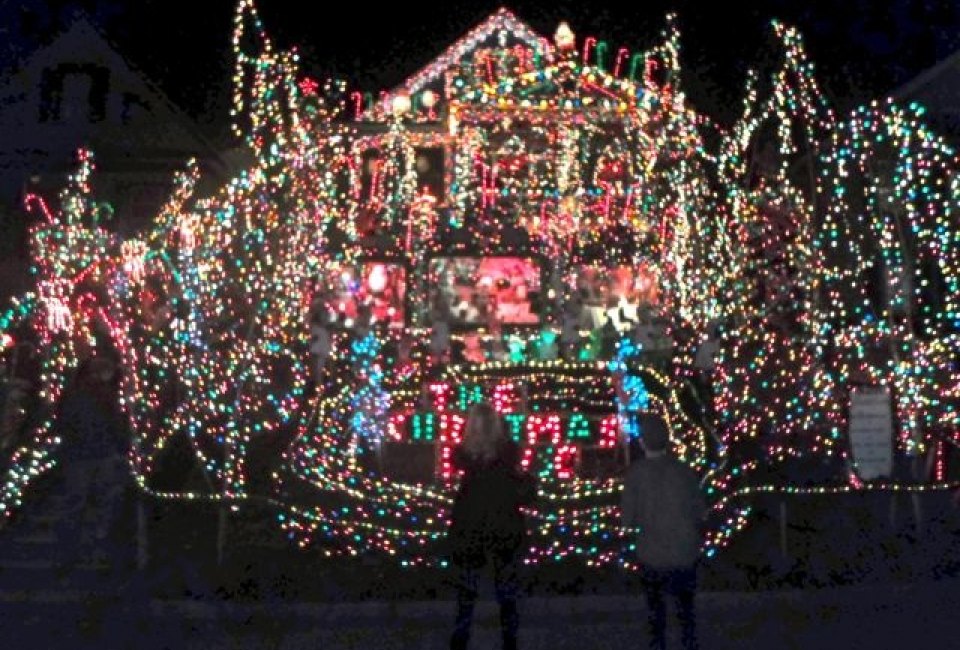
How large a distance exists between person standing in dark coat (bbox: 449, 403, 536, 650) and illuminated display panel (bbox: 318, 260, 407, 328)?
8.26 meters

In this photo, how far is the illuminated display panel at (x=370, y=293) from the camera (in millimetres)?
16812

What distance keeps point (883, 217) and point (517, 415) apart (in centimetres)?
396

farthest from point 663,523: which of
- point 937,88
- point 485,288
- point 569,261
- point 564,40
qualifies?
point 937,88

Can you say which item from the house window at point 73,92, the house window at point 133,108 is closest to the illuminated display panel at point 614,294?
the house window at point 133,108

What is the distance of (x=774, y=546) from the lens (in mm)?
12039

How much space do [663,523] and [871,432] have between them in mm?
5777

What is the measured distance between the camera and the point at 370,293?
61.8 feet

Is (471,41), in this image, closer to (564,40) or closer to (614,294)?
(564,40)

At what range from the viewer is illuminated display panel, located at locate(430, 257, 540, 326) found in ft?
61.2

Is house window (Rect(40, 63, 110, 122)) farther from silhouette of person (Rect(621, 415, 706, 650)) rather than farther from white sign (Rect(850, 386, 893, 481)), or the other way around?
silhouette of person (Rect(621, 415, 706, 650))

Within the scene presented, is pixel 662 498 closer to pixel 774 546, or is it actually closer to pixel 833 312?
pixel 774 546

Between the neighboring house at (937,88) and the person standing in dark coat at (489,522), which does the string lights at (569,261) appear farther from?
the neighboring house at (937,88)

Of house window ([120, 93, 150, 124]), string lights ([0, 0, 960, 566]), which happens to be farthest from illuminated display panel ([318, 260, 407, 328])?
house window ([120, 93, 150, 124])

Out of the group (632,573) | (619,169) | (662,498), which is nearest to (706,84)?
(619,169)
